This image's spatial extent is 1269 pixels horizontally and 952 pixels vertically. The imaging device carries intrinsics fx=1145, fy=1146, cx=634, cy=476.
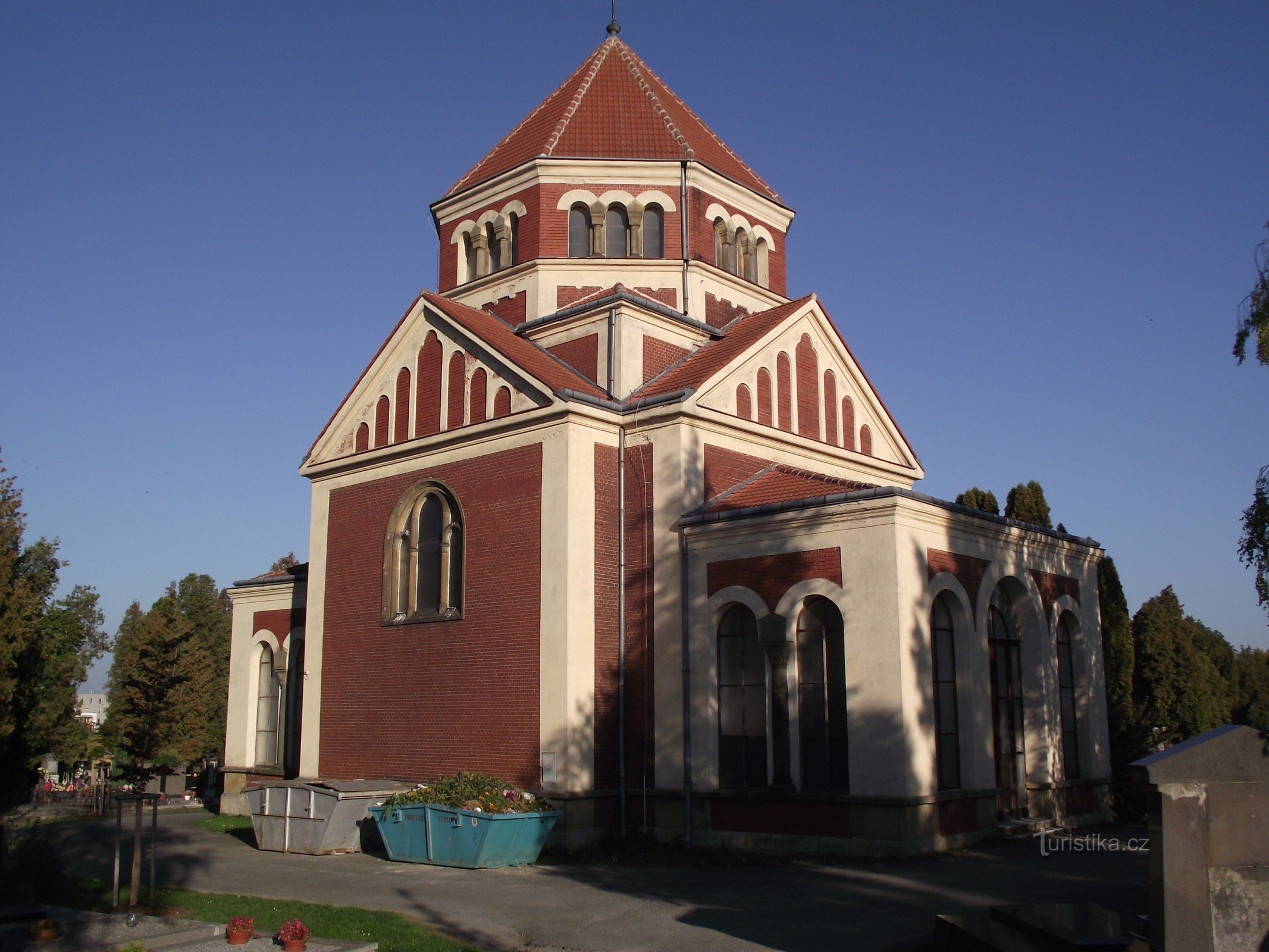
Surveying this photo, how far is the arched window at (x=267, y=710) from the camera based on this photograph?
87.0ft

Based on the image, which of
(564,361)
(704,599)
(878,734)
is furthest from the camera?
(564,361)

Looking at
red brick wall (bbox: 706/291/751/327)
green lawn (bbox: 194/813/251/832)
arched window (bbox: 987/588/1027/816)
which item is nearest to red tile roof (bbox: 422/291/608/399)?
red brick wall (bbox: 706/291/751/327)

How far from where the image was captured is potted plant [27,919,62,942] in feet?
34.9

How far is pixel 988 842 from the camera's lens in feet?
59.2

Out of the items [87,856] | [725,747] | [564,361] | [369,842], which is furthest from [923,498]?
[87,856]

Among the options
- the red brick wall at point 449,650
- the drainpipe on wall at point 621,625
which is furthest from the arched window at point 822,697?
the red brick wall at point 449,650

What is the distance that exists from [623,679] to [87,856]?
9714 mm

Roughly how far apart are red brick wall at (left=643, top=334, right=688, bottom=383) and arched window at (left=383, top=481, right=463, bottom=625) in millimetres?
4525

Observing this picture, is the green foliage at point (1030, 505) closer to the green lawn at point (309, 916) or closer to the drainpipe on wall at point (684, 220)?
the drainpipe on wall at point (684, 220)

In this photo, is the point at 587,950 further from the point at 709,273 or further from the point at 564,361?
the point at 709,273

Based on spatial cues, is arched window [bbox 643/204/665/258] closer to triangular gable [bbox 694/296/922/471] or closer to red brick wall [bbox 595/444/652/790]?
triangular gable [bbox 694/296/922/471]

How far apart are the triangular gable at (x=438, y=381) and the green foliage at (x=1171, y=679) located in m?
19.5

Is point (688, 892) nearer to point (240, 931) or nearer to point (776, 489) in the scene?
point (240, 931)

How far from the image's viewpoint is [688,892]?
46.2ft
